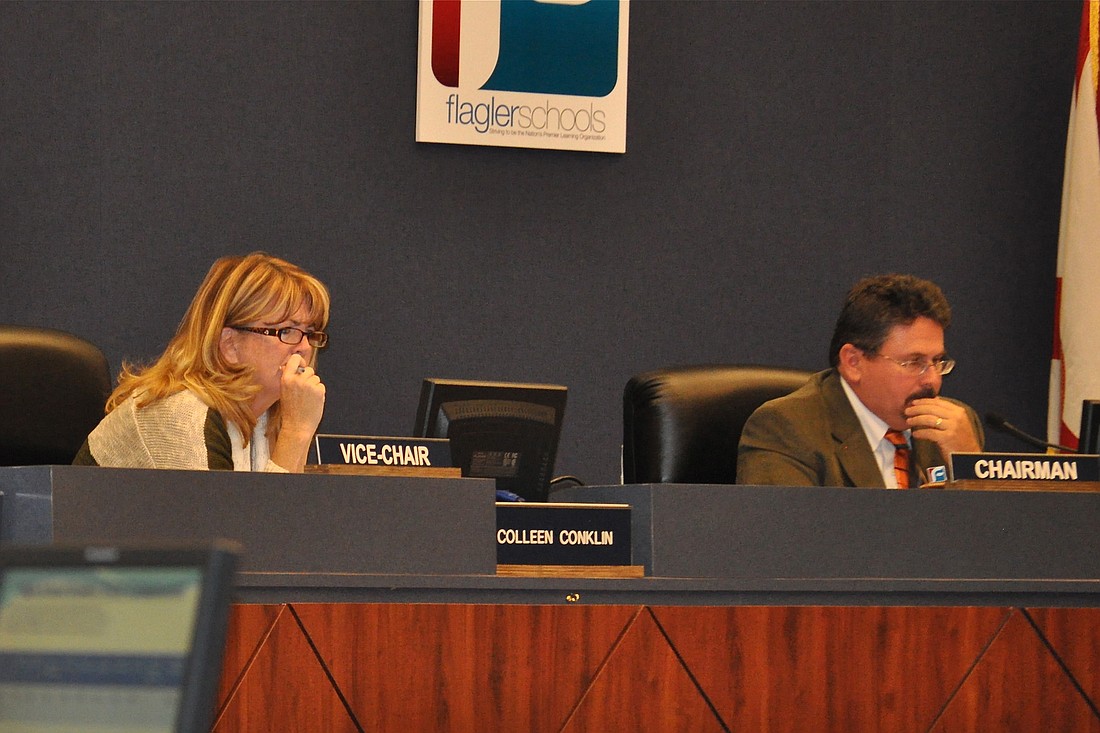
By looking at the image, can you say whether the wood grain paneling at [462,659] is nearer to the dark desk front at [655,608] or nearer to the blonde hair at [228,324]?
the dark desk front at [655,608]

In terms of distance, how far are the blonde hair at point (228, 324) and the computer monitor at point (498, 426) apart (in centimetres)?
48

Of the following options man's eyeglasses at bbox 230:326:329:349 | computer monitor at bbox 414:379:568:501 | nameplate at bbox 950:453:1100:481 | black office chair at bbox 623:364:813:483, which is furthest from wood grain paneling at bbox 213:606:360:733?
black office chair at bbox 623:364:813:483

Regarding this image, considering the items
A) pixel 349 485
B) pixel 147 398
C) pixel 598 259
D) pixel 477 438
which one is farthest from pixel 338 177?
pixel 349 485

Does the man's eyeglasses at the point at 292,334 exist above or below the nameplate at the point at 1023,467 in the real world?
above

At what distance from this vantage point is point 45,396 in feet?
9.28

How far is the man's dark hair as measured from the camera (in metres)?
3.24

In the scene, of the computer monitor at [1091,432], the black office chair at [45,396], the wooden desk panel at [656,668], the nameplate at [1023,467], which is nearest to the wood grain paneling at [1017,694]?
the wooden desk panel at [656,668]

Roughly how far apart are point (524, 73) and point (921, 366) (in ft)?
4.54

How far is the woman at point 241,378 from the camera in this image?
2.51 meters

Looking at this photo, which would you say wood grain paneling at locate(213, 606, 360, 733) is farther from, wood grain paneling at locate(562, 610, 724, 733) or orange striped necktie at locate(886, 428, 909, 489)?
orange striped necktie at locate(886, 428, 909, 489)

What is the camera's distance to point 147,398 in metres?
2.50

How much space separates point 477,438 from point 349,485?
0.32m

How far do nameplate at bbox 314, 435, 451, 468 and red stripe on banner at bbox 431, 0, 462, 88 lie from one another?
1981 millimetres

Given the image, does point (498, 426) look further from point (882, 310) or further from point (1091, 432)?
point (882, 310)
